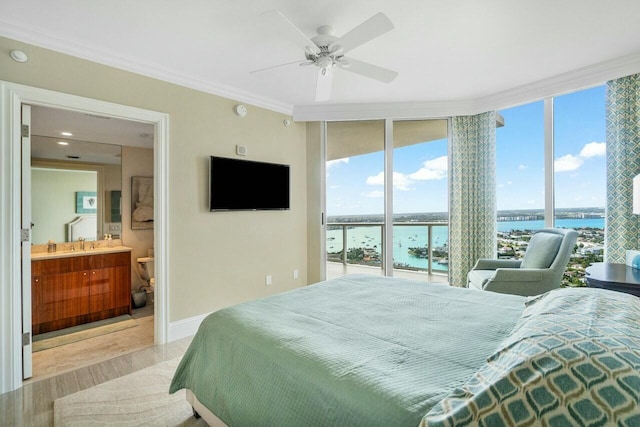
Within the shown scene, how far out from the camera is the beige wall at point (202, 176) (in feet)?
8.35

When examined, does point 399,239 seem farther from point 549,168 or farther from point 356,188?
point 549,168

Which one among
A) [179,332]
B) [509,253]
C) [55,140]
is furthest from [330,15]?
[55,140]

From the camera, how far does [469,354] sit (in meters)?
1.21

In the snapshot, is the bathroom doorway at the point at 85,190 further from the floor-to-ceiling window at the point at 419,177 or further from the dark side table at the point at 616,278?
the dark side table at the point at 616,278

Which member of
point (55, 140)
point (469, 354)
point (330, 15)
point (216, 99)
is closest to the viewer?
point (469, 354)

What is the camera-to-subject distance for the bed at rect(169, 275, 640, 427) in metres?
0.77

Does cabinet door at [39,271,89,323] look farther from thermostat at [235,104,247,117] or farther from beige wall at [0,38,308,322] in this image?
thermostat at [235,104,247,117]

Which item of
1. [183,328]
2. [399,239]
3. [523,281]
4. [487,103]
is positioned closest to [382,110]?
[487,103]

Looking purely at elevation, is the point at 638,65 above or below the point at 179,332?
above

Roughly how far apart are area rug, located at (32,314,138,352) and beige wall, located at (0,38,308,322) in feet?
3.14

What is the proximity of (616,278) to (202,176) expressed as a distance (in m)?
3.43

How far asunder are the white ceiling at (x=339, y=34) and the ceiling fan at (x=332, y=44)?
13 cm

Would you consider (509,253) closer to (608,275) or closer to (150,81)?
(608,275)

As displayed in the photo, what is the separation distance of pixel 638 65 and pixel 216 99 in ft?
12.7
